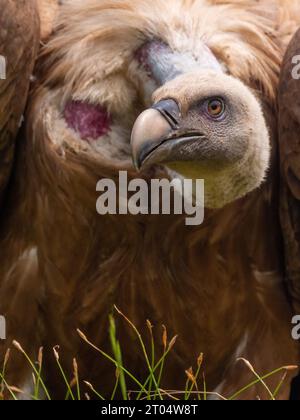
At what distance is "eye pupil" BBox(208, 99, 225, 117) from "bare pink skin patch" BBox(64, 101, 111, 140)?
55 centimetres

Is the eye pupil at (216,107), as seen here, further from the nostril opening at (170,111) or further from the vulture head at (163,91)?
the nostril opening at (170,111)

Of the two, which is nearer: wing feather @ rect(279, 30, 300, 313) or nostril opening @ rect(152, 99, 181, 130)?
nostril opening @ rect(152, 99, 181, 130)

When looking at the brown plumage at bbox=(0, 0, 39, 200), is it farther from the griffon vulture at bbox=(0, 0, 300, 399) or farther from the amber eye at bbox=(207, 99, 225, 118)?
the amber eye at bbox=(207, 99, 225, 118)

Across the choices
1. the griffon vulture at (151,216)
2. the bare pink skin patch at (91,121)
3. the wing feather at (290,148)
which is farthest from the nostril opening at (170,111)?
the wing feather at (290,148)

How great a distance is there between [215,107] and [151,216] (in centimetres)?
66

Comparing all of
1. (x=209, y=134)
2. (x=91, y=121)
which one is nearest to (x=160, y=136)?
(x=209, y=134)

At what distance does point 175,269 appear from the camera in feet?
19.4

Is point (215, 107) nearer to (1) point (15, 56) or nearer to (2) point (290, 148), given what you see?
(2) point (290, 148)

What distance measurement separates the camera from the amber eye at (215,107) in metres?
5.25

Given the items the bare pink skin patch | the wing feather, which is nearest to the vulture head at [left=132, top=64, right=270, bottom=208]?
the wing feather

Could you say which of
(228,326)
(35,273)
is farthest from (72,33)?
(228,326)

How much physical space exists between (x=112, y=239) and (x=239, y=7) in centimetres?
105

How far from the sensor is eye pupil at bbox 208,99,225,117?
525cm
